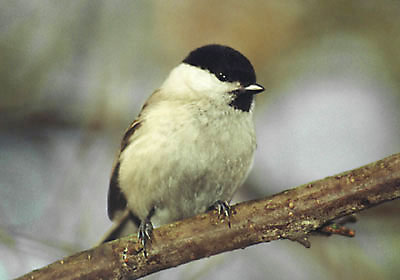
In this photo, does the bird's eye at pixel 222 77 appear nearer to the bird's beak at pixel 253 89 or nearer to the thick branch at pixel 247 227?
the bird's beak at pixel 253 89

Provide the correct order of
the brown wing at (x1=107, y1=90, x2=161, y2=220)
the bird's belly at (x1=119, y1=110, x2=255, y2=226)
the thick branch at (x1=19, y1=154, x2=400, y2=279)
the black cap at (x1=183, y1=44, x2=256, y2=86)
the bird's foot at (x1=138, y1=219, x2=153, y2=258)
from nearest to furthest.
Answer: the thick branch at (x1=19, y1=154, x2=400, y2=279)
the bird's foot at (x1=138, y1=219, x2=153, y2=258)
the bird's belly at (x1=119, y1=110, x2=255, y2=226)
the black cap at (x1=183, y1=44, x2=256, y2=86)
the brown wing at (x1=107, y1=90, x2=161, y2=220)

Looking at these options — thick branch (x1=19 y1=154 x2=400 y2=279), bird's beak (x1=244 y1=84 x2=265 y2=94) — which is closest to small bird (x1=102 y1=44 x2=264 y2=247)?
bird's beak (x1=244 y1=84 x2=265 y2=94)

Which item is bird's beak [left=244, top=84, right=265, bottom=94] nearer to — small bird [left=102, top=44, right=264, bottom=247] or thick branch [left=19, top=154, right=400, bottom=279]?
small bird [left=102, top=44, right=264, bottom=247]

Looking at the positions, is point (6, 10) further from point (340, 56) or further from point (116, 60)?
point (340, 56)

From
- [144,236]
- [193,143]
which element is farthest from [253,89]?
[144,236]

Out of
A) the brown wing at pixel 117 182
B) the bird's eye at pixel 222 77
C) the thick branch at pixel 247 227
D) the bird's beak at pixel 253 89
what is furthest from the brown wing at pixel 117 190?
the thick branch at pixel 247 227

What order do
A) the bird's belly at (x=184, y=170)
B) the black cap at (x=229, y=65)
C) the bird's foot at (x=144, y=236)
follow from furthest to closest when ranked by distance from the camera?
the black cap at (x=229, y=65)
the bird's belly at (x=184, y=170)
the bird's foot at (x=144, y=236)
